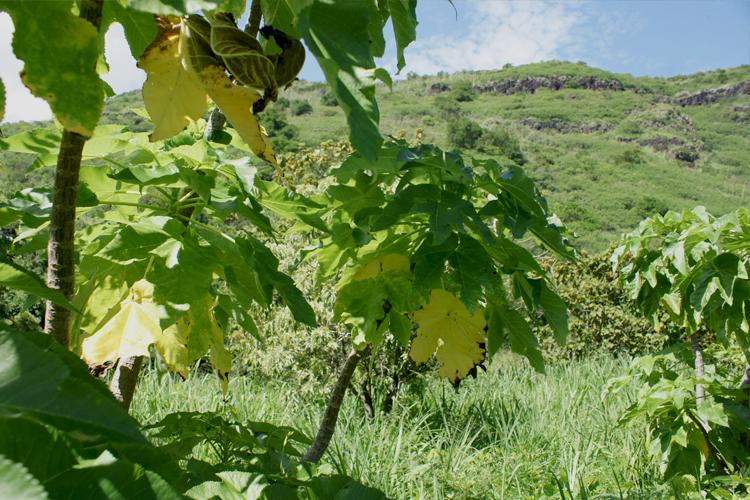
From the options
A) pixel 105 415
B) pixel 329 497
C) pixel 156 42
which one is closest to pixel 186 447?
pixel 329 497

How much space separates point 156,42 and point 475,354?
34.2 inches

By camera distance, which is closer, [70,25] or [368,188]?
[70,25]

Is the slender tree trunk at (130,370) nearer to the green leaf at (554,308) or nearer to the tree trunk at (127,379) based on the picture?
the tree trunk at (127,379)

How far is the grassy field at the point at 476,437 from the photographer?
124 inches

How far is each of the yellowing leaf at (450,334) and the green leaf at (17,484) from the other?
98 cm

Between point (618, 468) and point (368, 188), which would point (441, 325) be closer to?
point (368, 188)

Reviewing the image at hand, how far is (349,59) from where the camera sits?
0.37 meters

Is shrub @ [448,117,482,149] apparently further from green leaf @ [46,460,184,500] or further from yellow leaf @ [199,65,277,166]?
green leaf @ [46,460,184,500]

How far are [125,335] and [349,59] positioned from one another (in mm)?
669

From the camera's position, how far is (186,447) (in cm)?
100

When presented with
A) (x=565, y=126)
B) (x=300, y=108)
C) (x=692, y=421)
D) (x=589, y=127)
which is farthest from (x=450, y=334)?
(x=589, y=127)

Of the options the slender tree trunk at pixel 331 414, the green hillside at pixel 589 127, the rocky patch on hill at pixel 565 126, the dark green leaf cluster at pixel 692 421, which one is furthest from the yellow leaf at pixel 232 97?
the rocky patch on hill at pixel 565 126

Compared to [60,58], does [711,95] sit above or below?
above

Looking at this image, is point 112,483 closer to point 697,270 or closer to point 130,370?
point 130,370
